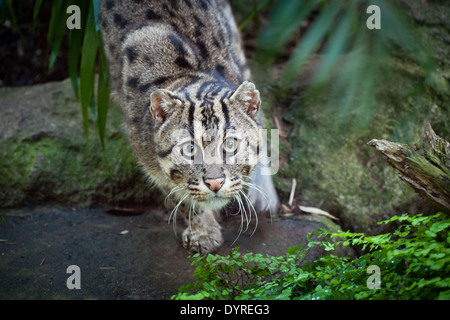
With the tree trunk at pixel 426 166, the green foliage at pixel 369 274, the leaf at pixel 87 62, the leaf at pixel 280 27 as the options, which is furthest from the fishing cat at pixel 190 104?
the leaf at pixel 280 27

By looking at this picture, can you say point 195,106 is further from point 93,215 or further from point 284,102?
point 284,102

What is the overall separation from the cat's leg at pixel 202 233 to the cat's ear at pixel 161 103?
1128mm

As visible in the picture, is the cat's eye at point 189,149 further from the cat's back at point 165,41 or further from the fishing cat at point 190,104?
the cat's back at point 165,41

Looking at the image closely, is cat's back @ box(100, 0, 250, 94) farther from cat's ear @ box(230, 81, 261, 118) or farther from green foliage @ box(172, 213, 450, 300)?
green foliage @ box(172, 213, 450, 300)

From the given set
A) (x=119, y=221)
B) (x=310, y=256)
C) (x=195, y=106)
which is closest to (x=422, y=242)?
(x=310, y=256)

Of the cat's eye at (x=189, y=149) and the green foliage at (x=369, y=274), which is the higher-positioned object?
the cat's eye at (x=189, y=149)

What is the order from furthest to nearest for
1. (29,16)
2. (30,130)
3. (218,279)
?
(29,16), (30,130), (218,279)

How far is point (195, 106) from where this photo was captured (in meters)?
3.80

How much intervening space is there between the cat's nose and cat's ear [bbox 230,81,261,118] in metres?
0.68

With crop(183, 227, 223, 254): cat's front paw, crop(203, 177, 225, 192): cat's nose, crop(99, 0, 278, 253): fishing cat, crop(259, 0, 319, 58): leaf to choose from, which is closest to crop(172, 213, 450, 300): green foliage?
crop(203, 177, 225, 192): cat's nose

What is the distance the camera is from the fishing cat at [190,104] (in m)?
3.73

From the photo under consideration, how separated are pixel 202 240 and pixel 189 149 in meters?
1.18

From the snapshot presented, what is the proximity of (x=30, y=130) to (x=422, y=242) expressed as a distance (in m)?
4.61

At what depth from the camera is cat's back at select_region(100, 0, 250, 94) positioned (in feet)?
14.8
